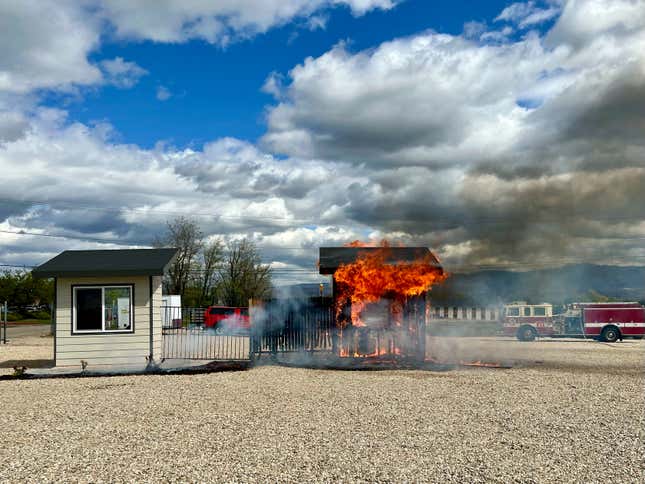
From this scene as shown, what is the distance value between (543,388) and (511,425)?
181 inches

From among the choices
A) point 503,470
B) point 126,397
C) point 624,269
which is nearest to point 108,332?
point 126,397

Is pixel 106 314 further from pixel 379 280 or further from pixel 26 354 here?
pixel 379 280

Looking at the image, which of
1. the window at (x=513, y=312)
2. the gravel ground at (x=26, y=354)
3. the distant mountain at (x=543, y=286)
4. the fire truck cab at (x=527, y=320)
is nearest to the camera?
the gravel ground at (x=26, y=354)

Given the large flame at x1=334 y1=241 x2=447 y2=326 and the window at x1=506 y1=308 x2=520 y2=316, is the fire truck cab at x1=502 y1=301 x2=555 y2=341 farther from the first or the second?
the large flame at x1=334 y1=241 x2=447 y2=326

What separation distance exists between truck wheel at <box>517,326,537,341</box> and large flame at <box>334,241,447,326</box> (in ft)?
48.2

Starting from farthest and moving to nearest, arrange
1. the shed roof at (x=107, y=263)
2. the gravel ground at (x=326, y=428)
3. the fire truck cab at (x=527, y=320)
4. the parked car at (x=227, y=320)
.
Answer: the parked car at (x=227, y=320) → the fire truck cab at (x=527, y=320) → the shed roof at (x=107, y=263) → the gravel ground at (x=326, y=428)

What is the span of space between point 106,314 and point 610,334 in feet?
82.1

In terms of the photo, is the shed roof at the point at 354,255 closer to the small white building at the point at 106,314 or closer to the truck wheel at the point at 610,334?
the small white building at the point at 106,314

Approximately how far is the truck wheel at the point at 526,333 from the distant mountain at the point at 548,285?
2009 millimetres

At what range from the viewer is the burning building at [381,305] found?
713 inches

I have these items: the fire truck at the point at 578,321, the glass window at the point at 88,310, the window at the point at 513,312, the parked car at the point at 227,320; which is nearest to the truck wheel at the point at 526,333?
the fire truck at the point at 578,321

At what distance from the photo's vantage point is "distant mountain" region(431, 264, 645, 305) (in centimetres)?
2922

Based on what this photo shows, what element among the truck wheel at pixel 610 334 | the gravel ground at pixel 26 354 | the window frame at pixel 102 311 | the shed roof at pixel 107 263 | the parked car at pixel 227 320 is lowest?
the truck wheel at pixel 610 334

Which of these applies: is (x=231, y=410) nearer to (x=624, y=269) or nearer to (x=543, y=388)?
(x=543, y=388)
